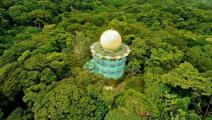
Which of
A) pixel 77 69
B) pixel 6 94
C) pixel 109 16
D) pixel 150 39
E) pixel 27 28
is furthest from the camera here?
pixel 109 16

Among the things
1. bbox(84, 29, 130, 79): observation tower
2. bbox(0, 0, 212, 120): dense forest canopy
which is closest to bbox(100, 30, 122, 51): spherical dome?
bbox(84, 29, 130, 79): observation tower

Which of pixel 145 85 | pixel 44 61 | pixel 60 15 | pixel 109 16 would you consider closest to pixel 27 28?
pixel 60 15

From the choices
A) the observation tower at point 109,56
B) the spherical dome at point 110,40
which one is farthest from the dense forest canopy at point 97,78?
the spherical dome at point 110,40

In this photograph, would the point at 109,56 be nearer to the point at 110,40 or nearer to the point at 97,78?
the point at 110,40

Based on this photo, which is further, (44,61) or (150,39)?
(150,39)

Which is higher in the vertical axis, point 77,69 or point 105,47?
point 105,47

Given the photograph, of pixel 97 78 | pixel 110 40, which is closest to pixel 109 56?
pixel 110 40

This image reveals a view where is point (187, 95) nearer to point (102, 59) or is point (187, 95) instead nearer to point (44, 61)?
point (102, 59)

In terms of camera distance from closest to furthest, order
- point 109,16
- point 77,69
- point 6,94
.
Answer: point 6,94 → point 77,69 → point 109,16
